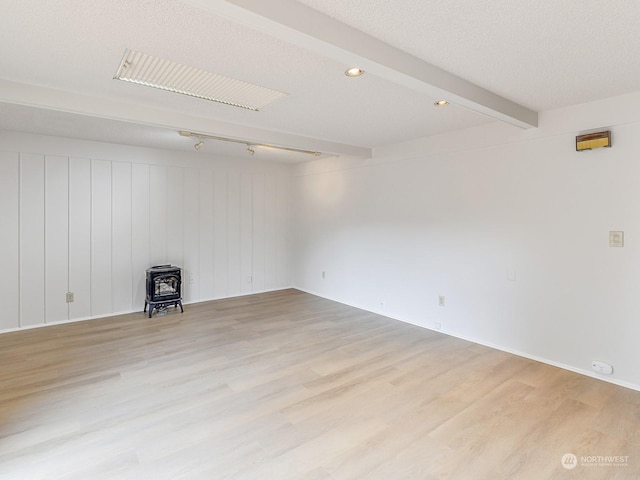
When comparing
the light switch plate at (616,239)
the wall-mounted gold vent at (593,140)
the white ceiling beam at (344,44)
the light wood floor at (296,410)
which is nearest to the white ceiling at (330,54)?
the white ceiling beam at (344,44)

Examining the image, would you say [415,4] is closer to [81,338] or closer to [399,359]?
[399,359]

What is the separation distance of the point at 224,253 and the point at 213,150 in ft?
5.77

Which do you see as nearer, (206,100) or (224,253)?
(206,100)

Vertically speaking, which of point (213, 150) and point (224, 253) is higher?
point (213, 150)

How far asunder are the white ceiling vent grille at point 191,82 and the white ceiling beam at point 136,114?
524mm

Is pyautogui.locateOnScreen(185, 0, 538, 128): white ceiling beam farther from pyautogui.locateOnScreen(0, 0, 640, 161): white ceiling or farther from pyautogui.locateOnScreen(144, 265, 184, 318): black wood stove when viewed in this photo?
pyautogui.locateOnScreen(144, 265, 184, 318): black wood stove

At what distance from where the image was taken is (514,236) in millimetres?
3441

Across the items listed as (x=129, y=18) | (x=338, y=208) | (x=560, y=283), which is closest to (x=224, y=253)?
(x=338, y=208)

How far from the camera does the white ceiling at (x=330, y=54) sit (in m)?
1.61

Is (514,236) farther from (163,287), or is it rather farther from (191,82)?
(163,287)

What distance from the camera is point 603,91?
2.66m

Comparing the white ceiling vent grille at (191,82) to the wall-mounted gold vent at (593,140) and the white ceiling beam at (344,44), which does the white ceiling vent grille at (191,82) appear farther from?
the wall-mounted gold vent at (593,140)

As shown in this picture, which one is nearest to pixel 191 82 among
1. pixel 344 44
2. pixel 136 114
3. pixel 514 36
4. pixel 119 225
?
pixel 136 114

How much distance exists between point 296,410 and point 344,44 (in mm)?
2403
